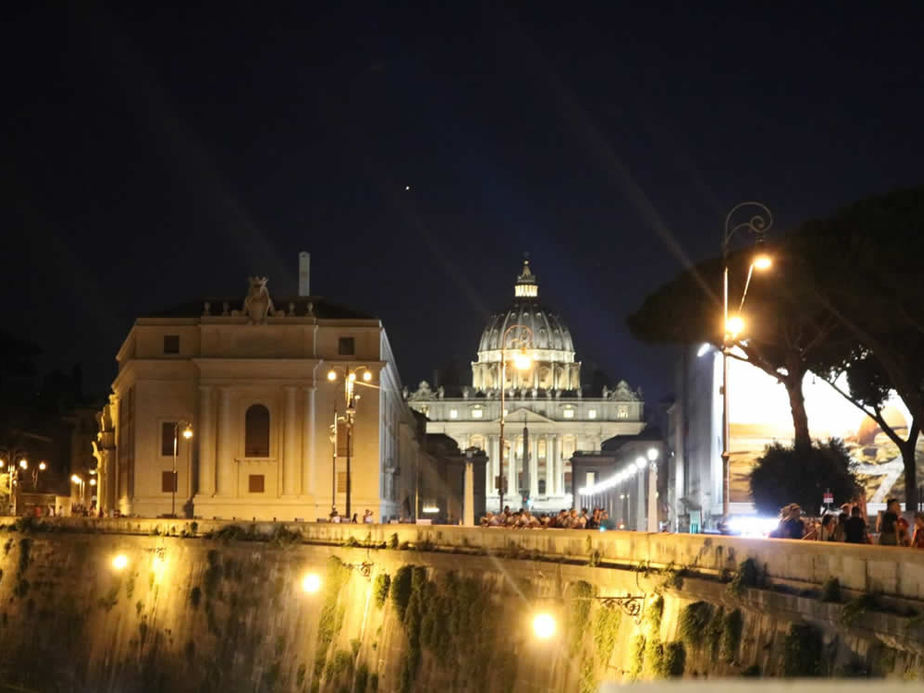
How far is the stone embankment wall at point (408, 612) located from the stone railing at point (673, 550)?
0.05 metres

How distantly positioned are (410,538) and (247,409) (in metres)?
57.3

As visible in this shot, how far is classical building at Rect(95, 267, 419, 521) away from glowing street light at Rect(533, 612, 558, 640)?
62734mm

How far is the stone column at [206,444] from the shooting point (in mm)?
90250

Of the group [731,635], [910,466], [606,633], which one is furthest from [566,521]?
[910,466]

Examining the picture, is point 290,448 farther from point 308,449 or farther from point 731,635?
point 731,635

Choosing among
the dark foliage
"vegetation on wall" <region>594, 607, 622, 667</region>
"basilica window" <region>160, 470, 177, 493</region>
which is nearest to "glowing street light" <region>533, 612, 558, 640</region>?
"vegetation on wall" <region>594, 607, 622, 667</region>

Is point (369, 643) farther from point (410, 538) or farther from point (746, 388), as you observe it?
point (746, 388)

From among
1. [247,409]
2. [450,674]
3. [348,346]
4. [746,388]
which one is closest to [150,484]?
[247,409]

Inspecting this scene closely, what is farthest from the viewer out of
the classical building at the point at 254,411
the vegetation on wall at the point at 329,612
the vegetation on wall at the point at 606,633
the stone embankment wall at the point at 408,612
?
the classical building at the point at 254,411

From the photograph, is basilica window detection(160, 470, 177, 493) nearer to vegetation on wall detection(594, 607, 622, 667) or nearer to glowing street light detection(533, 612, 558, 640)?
glowing street light detection(533, 612, 558, 640)

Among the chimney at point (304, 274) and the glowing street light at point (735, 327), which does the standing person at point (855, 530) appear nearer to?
the glowing street light at point (735, 327)

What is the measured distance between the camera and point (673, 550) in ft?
72.5

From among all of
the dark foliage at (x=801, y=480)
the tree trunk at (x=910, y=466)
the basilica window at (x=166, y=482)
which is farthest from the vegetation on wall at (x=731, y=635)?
the basilica window at (x=166, y=482)

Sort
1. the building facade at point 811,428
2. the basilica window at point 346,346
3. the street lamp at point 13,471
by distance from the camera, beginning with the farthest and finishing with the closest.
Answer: the street lamp at point 13,471
the basilica window at point 346,346
the building facade at point 811,428
